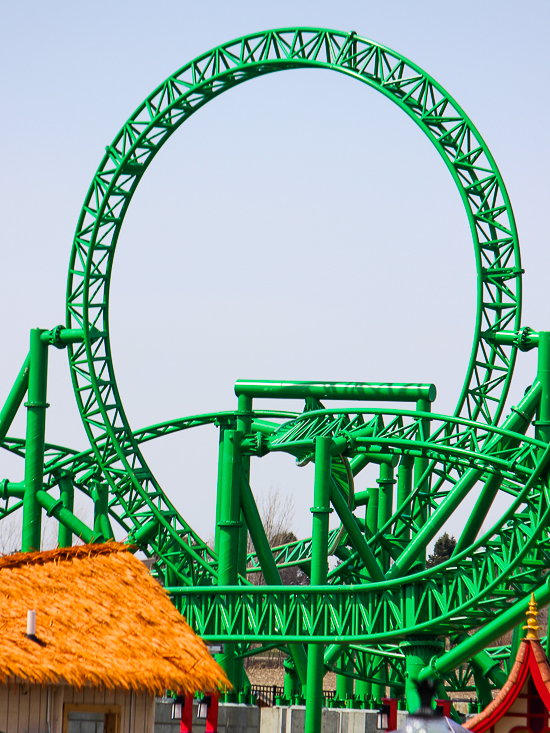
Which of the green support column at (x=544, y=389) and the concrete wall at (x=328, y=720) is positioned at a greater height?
the green support column at (x=544, y=389)

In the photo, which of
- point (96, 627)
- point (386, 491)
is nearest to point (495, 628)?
point (386, 491)

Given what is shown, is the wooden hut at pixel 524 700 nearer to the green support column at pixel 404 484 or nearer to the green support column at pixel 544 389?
the green support column at pixel 544 389

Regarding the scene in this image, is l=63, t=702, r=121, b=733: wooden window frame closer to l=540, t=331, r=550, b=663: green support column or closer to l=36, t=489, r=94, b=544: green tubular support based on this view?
l=540, t=331, r=550, b=663: green support column

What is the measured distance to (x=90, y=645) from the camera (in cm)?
941

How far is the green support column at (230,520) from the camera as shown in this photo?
685 inches

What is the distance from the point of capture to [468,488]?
17.3 meters

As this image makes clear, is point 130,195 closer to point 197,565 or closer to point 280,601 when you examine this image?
point 197,565

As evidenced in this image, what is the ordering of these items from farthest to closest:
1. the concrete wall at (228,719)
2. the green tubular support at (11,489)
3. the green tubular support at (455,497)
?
the green tubular support at (11,489)
the green tubular support at (455,497)
the concrete wall at (228,719)

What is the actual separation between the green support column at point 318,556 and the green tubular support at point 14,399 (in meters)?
5.66

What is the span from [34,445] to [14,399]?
4.08 feet

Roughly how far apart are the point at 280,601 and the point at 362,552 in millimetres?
1624

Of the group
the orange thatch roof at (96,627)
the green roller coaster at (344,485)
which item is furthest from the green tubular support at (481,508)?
the orange thatch roof at (96,627)

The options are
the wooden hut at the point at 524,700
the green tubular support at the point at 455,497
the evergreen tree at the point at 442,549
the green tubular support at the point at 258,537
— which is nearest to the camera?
the wooden hut at the point at 524,700

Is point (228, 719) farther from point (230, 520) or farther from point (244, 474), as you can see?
point (244, 474)
